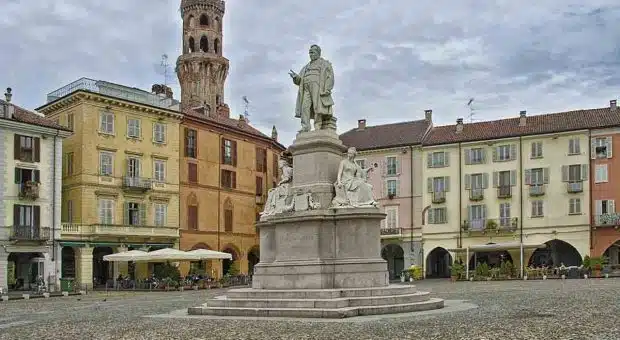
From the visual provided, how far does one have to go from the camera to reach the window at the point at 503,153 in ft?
211

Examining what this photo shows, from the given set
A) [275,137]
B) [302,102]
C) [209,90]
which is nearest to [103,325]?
[302,102]

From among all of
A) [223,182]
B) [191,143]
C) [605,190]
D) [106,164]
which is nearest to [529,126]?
[605,190]

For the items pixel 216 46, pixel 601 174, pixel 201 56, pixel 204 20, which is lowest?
pixel 601 174

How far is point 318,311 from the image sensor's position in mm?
18625

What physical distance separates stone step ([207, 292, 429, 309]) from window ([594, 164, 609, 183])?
43839mm

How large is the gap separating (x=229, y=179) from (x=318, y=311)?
151 feet

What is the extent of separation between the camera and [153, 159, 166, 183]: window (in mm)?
57938

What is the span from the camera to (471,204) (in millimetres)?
65625

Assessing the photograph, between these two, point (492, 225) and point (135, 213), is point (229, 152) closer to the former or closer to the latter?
point (135, 213)

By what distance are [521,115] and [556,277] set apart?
58.3ft

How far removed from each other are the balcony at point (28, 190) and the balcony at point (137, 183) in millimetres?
7135


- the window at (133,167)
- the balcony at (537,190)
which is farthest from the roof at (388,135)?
the window at (133,167)

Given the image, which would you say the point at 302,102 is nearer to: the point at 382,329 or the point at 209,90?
the point at 382,329

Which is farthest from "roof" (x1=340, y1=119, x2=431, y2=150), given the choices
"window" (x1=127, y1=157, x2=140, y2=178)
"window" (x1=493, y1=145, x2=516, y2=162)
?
"window" (x1=127, y1=157, x2=140, y2=178)
